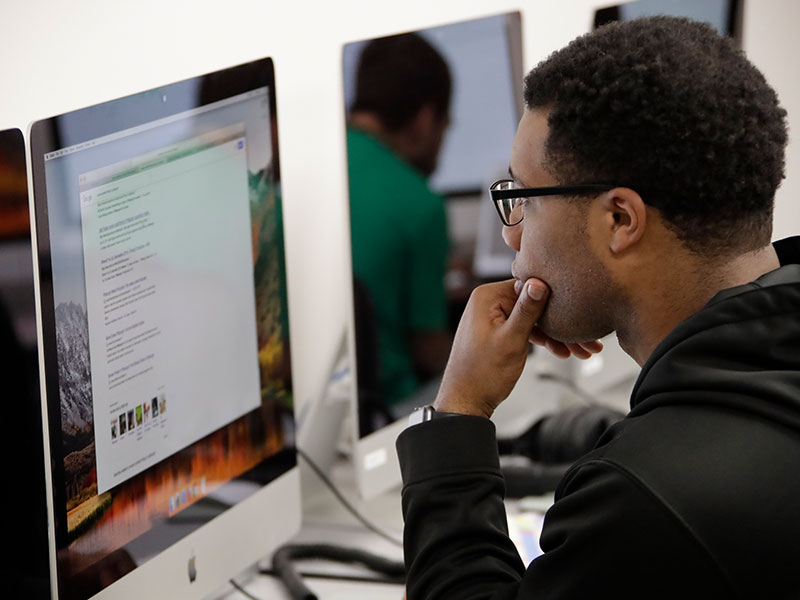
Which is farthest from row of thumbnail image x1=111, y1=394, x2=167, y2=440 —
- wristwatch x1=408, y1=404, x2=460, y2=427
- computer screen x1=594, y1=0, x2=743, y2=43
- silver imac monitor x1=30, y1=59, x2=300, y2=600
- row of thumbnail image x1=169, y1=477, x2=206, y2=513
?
computer screen x1=594, y1=0, x2=743, y2=43

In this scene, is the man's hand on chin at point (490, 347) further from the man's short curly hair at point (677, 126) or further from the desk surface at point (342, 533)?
the desk surface at point (342, 533)

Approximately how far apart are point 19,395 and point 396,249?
0.73 m

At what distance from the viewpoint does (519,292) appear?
4.02 ft

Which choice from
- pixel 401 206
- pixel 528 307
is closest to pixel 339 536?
pixel 401 206

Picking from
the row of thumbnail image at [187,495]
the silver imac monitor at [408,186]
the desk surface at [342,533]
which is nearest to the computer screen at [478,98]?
Answer: the silver imac monitor at [408,186]

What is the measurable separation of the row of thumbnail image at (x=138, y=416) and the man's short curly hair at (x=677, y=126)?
1.72ft

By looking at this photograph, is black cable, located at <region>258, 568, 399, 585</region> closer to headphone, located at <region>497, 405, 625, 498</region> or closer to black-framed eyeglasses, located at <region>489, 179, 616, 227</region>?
headphone, located at <region>497, 405, 625, 498</region>

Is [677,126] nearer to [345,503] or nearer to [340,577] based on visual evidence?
[340,577]

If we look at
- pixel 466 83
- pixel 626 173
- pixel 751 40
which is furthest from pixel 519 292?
pixel 751 40

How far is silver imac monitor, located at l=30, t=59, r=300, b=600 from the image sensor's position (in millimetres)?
1074

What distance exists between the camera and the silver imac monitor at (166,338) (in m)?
1.07

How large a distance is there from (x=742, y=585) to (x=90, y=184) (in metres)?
0.72

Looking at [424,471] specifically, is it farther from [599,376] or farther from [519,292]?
[599,376]

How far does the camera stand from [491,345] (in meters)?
1.21
